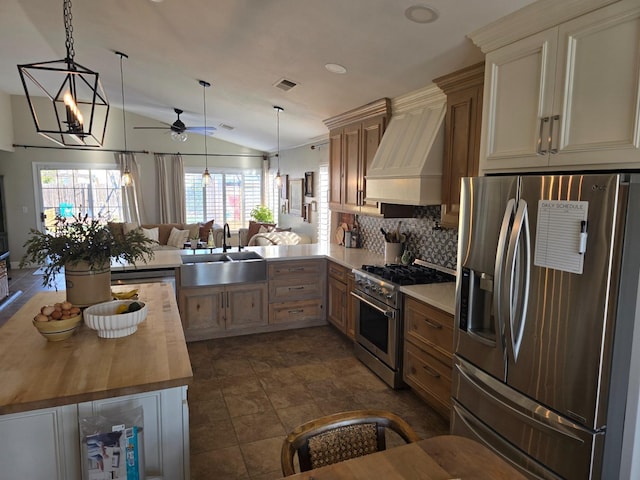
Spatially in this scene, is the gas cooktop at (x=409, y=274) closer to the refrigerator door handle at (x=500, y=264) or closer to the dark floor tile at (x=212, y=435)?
the refrigerator door handle at (x=500, y=264)

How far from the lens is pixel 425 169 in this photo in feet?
10.5

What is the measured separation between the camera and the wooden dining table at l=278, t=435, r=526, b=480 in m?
1.25

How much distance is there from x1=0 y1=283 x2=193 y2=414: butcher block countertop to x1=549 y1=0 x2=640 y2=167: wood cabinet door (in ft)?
6.30

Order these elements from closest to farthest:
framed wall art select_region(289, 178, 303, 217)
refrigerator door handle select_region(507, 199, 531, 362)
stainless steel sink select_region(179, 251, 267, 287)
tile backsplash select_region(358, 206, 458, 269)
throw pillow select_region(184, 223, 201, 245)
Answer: refrigerator door handle select_region(507, 199, 531, 362)
tile backsplash select_region(358, 206, 458, 269)
stainless steel sink select_region(179, 251, 267, 287)
framed wall art select_region(289, 178, 303, 217)
throw pillow select_region(184, 223, 201, 245)

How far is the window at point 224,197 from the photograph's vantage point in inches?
399

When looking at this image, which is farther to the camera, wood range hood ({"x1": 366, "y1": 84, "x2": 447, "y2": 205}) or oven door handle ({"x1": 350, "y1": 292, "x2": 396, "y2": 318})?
oven door handle ({"x1": 350, "y1": 292, "x2": 396, "y2": 318})

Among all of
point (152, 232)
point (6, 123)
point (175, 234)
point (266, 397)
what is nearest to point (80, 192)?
point (6, 123)

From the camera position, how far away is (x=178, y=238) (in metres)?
8.55

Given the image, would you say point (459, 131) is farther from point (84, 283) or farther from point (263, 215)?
point (263, 215)

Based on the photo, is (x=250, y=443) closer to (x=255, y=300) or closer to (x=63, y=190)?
(x=255, y=300)

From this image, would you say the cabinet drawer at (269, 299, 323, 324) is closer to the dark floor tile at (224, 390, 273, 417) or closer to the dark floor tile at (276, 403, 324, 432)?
the dark floor tile at (224, 390, 273, 417)

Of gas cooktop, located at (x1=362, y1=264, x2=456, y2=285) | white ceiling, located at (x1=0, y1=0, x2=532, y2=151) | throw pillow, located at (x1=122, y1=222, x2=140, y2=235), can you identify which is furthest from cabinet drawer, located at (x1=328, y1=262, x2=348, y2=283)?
throw pillow, located at (x1=122, y1=222, x2=140, y2=235)

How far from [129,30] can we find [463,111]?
326 cm

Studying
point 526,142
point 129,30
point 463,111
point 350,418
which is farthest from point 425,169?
point 129,30
